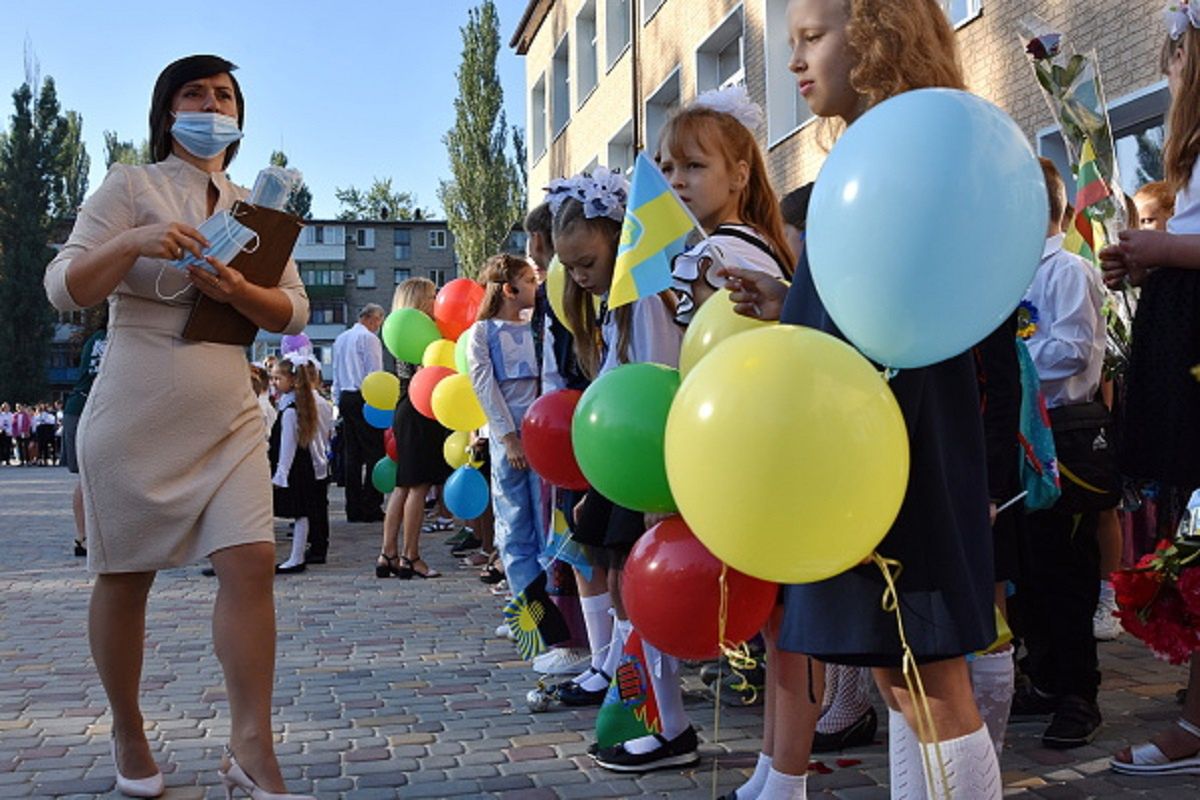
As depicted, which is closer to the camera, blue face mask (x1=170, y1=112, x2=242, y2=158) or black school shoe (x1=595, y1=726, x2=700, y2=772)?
blue face mask (x1=170, y1=112, x2=242, y2=158)

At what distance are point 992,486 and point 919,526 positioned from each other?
3.58 feet

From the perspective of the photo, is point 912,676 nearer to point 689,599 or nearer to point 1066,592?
point 689,599

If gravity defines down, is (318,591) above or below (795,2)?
below

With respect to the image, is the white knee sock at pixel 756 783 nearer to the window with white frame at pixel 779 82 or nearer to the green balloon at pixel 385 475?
the green balloon at pixel 385 475

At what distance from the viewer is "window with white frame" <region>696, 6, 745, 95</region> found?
16.8 m

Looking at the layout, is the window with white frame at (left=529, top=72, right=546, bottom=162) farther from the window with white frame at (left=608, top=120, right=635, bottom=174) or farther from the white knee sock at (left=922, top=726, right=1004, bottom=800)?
the white knee sock at (left=922, top=726, right=1004, bottom=800)

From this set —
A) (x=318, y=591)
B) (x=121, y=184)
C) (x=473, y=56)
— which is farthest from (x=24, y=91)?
(x=121, y=184)

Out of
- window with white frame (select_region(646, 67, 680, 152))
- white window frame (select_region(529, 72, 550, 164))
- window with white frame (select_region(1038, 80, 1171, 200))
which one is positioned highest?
white window frame (select_region(529, 72, 550, 164))

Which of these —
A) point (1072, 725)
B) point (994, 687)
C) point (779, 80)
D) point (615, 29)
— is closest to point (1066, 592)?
point (1072, 725)

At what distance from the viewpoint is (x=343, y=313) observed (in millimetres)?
82500

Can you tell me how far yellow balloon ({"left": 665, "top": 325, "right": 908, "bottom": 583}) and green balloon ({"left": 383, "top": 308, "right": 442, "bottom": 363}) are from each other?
24.2 feet

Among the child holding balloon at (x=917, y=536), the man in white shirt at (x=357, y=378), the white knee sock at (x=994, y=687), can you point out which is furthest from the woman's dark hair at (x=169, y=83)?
the man in white shirt at (x=357, y=378)

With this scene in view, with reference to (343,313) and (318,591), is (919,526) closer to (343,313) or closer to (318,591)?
(318,591)

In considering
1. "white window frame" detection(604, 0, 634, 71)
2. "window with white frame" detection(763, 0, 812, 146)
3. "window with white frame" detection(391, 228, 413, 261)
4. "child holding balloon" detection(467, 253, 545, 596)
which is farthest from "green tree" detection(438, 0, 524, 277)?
"window with white frame" detection(391, 228, 413, 261)
